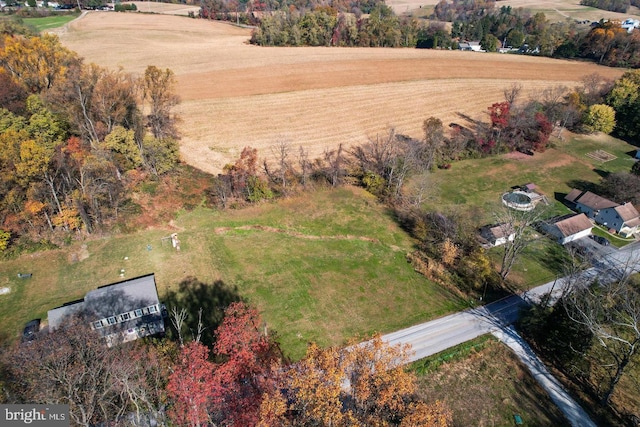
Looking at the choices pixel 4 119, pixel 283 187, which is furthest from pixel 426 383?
pixel 4 119

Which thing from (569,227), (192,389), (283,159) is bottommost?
(569,227)

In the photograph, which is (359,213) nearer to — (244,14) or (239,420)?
(239,420)

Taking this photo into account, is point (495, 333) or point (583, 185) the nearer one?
point (495, 333)

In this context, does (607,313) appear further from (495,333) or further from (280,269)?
(280,269)

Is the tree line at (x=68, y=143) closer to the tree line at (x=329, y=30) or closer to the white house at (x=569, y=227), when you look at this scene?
the white house at (x=569, y=227)

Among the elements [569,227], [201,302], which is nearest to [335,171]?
[201,302]

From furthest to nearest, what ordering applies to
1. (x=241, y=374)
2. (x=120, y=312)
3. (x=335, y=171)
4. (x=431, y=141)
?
(x=431, y=141), (x=335, y=171), (x=120, y=312), (x=241, y=374)

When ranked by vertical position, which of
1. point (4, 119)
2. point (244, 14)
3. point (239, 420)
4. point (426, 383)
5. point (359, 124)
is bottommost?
point (426, 383)
